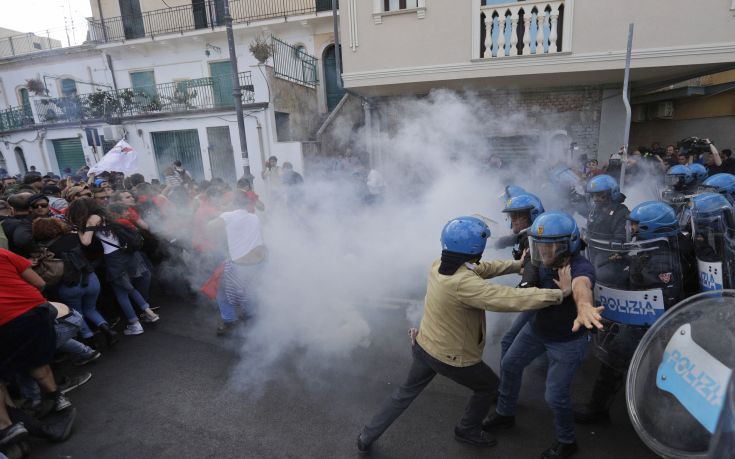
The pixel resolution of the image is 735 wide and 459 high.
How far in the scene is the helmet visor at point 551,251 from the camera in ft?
7.75

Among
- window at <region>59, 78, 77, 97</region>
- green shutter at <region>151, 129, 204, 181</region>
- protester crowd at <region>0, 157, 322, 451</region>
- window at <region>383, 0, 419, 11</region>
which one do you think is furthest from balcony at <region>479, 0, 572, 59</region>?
window at <region>59, 78, 77, 97</region>

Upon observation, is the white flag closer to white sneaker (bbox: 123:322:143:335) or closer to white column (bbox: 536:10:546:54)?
white sneaker (bbox: 123:322:143:335)

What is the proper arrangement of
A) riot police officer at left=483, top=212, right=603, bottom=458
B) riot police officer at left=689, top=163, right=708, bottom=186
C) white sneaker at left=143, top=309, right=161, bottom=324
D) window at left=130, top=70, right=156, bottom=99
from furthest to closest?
window at left=130, top=70, right=156, bottom=99 < riot police officer at left=689, top=163, right=708, bottom=186 < white sneaker at left=143, top=309, right=161, bottom=324 < riot police officer at left=483, top=212, right=603, bottom=458

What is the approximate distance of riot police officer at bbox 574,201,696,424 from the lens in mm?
2535

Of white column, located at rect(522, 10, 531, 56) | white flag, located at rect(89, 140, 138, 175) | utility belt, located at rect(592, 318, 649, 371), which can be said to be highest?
white column, located at rect(522, 10, 531, 56)

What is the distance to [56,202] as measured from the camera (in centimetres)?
527

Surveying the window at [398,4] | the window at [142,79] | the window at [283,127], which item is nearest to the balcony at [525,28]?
the window at [398,4]

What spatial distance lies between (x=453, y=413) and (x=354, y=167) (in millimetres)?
7174

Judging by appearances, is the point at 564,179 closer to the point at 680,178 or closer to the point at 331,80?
the point at 680,178

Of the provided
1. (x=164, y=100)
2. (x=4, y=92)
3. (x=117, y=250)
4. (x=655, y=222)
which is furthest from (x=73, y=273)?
(x=4, y=92)

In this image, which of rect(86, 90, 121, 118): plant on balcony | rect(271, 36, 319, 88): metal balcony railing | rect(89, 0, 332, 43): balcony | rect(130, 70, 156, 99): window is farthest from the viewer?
rect(130, 70, 156, 99): window

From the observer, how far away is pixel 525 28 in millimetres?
7723

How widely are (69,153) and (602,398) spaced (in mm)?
17933

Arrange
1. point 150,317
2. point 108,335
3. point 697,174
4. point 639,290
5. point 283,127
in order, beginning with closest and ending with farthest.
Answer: point 639,290 < point 108,335 < point 150,317 < point 697,174 < point 283,127
